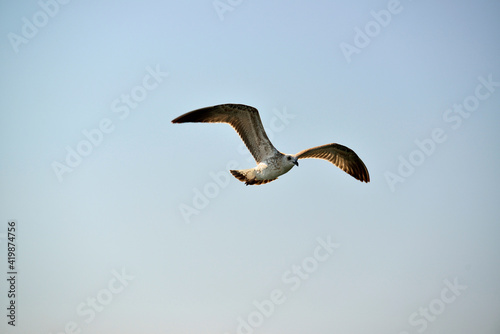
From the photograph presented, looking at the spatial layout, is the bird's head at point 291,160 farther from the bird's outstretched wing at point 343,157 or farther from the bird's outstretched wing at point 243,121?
the bird's outstretched wing at point 343,157

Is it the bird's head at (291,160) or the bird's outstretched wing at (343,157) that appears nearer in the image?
the bird's head at (291,160)

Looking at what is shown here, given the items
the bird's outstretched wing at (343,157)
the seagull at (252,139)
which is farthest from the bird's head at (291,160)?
the bird's outstretched wing at (343,157)

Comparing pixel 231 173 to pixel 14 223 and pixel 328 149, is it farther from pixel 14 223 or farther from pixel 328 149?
pixel 14 223

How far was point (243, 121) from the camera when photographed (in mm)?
11945

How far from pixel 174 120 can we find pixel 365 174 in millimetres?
5296

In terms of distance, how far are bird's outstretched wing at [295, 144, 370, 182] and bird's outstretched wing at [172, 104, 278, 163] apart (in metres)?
1.27

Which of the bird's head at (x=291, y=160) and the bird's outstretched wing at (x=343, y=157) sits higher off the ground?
the bird's head at (x=291, y=160)

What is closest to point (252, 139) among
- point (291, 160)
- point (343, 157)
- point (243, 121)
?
point (243, 121)

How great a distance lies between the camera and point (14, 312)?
13.0 meters

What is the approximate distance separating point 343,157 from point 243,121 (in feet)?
10.6

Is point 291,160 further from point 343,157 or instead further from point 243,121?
point 343,157

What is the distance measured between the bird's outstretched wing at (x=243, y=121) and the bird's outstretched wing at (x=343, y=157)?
1.27 metres

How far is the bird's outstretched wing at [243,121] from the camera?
11500mm

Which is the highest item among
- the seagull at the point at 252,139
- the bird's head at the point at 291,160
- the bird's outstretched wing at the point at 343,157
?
the seagull at the point at 252,139
